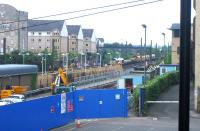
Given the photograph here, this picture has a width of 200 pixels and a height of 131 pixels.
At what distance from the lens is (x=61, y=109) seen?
29.4 m

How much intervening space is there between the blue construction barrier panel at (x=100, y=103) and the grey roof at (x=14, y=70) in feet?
66.0

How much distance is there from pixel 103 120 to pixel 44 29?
354 ft

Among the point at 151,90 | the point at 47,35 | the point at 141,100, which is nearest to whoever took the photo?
the point at 141,100

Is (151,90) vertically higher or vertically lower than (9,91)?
higher

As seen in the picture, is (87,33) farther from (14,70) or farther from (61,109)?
(61,109)

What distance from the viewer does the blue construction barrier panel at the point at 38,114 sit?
70.3 feet

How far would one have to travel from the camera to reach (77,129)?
2848 centimetres

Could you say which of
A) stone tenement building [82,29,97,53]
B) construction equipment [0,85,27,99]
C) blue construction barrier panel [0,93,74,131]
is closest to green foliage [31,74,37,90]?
construction equipment [0,85,27,99]

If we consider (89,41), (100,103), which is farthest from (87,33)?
(100,103)

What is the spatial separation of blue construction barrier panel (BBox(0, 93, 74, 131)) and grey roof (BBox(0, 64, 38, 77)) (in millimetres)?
21273

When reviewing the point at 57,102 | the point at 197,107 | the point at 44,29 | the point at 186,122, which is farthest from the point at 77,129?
the point at 44,29

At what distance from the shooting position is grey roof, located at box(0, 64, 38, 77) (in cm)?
5166

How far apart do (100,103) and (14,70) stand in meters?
22.1

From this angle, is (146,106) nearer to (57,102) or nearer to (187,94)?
(57,102)
